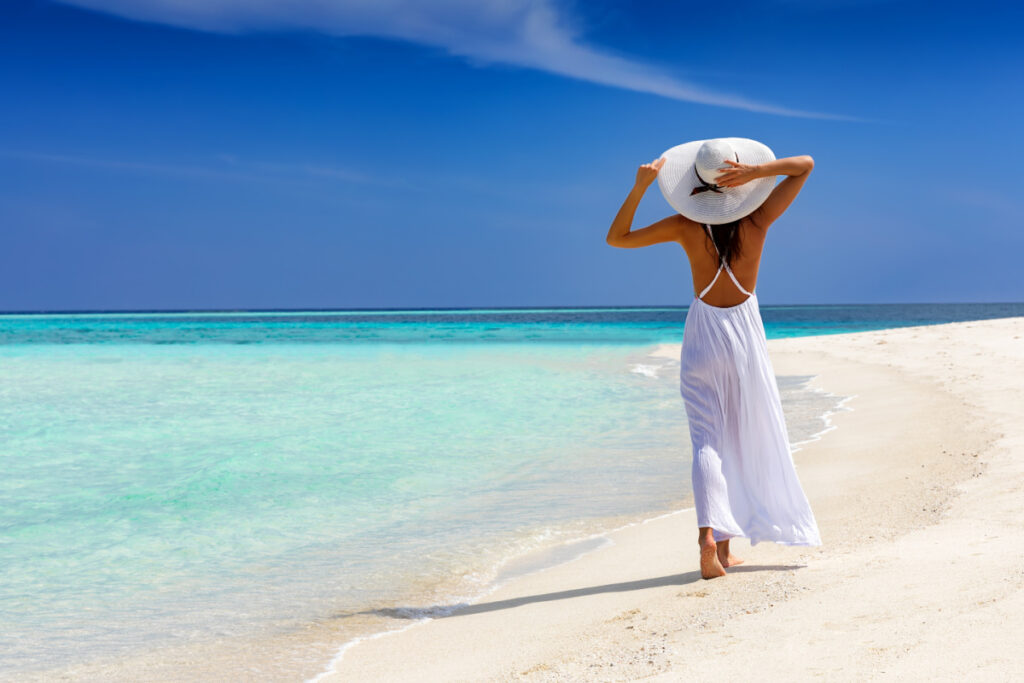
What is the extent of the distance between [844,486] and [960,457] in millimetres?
812

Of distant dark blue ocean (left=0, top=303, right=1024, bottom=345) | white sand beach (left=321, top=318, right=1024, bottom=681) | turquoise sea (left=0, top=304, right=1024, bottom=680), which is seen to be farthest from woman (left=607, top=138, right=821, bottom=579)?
distant dark blue ocean (left=0, top=303, right=1024, bottom=345)

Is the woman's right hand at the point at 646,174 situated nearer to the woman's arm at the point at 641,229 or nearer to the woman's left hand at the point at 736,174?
the woman's arm at the point at 641,229

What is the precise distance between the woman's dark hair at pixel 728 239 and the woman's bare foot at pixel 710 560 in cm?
117

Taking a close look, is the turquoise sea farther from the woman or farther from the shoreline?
the woman

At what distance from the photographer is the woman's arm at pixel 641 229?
3.33m

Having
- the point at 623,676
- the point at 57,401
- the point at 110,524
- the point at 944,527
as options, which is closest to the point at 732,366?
the point at 944,527

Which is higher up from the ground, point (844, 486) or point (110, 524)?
point (844, 486)

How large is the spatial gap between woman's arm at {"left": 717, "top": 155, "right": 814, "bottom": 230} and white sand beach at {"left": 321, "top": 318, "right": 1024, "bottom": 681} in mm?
1428

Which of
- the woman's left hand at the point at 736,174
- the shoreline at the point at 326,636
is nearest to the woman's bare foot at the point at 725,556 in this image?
the shoreline at the point at 326,636

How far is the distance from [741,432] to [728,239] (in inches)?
32.3

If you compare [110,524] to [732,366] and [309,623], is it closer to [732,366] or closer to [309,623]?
[309,623]

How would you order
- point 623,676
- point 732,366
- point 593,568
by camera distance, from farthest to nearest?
point 593,568, point 732,366, point 623,676

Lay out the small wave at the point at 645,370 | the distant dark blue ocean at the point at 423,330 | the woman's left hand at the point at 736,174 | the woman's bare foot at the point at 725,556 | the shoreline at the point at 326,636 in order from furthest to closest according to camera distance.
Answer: the distant dark blue ocean at the point at 423,330
the small wave at the point at 645,370
the woman's bare foot at the point at 725,556
the woman's left hand at the point at 736,174
the shoreline at the point at 326,636

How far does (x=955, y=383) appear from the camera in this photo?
9.30 m
